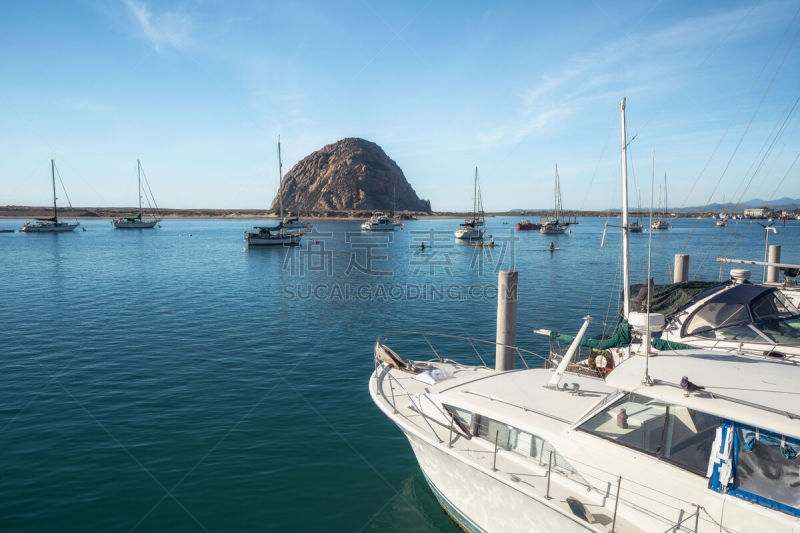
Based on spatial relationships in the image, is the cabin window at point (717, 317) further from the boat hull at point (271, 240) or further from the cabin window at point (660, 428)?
the boat hull at point (271, 240)

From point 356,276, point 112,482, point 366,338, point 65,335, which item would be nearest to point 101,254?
point 356,276

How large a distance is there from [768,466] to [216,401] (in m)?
13.4

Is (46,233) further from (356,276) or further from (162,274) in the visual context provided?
(356,276)

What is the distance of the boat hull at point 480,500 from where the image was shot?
679 centimetres

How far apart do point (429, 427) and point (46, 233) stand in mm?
126028

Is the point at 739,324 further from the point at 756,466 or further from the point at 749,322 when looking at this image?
the point at 756,466

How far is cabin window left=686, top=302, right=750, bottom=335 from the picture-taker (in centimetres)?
1214

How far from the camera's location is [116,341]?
2008 centimetres

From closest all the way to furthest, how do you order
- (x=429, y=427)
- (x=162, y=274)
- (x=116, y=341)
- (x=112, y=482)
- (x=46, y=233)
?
(x=429, y=427) → (x=112, y=482) → (x=116, y=341) → (x=162, y=274) → (x=46, y=233)

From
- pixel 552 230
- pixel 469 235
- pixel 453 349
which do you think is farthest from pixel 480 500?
pixel 552 230

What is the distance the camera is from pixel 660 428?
263 inches

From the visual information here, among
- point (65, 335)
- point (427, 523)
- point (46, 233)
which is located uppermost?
point (46, 233)

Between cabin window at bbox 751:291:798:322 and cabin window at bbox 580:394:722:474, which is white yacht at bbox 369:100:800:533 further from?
cabin window at bbox 751:291:798:322

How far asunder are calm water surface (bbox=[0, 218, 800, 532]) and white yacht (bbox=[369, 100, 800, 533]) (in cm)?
200
